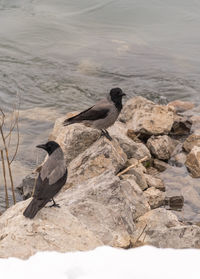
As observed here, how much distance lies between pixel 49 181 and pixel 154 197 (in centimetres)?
272

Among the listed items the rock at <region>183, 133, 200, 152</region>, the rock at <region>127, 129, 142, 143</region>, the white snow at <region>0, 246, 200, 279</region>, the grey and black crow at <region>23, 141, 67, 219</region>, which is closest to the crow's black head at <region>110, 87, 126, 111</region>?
the rock at <region>127, 129, 142, 143</region>

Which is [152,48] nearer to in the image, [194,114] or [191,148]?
[194,114]

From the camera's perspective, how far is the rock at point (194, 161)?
8.55m

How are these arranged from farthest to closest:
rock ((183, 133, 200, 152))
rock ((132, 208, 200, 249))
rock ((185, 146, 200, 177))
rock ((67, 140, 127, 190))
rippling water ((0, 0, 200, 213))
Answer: rippling water ((0, 0, 200, 213)) → rock ((183, 133, 200, 152)) → rock ((185, 146, 200, 177)) → rock ((67, 140, 127, 190)) → rock ((132, 208, 200, 249))

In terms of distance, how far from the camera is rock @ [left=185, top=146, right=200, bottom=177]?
8.55 m

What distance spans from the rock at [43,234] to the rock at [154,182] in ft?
10.3

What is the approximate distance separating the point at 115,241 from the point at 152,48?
12.9 metres


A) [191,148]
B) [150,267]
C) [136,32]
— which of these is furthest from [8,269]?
[136,32]

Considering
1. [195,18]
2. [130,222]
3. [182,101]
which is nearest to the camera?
[130,222]

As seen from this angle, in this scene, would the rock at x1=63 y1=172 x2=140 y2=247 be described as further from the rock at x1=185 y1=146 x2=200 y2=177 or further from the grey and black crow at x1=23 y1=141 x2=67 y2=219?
the rock at x1=185 y1=146 x2=200 y2=177

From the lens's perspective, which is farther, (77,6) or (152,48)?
(77,6)

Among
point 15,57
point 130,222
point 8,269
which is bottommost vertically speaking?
point 15,57

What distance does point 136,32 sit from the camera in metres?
18.8

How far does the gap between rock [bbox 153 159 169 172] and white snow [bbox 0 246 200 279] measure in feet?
15.4
